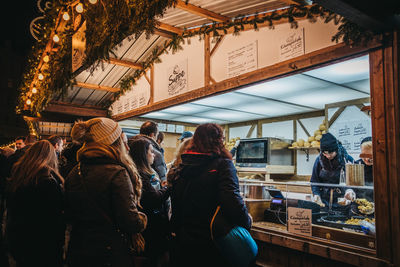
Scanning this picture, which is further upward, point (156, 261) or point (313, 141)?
point (313, 141)

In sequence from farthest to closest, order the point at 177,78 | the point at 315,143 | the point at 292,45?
the point at 315,143, the point at 177,78, the point at 292,45

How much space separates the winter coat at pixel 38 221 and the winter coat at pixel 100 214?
0.76 m

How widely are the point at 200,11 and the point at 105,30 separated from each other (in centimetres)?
130

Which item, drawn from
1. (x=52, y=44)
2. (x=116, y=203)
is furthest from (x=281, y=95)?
(x=52, y=44)

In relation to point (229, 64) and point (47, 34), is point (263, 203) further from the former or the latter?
point (47, 34)

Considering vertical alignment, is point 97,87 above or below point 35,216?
above

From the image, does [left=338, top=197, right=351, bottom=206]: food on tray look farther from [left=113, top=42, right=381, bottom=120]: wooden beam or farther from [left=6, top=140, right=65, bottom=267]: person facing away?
[left=6, top=140, right=65, bottom=267]: person facing away

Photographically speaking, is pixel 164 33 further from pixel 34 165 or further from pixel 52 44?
pixel 34 165

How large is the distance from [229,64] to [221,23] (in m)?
0.62

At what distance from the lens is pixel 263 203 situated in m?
3.59

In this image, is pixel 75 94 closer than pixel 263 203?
No

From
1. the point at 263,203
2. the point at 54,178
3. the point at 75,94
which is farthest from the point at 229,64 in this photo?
the point at 75,94

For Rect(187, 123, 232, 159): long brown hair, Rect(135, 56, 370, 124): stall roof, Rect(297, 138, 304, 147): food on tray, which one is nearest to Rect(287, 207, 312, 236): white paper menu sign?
Rect(187, 123, 232, 159): long brown hair

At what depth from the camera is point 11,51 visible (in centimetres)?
2144
